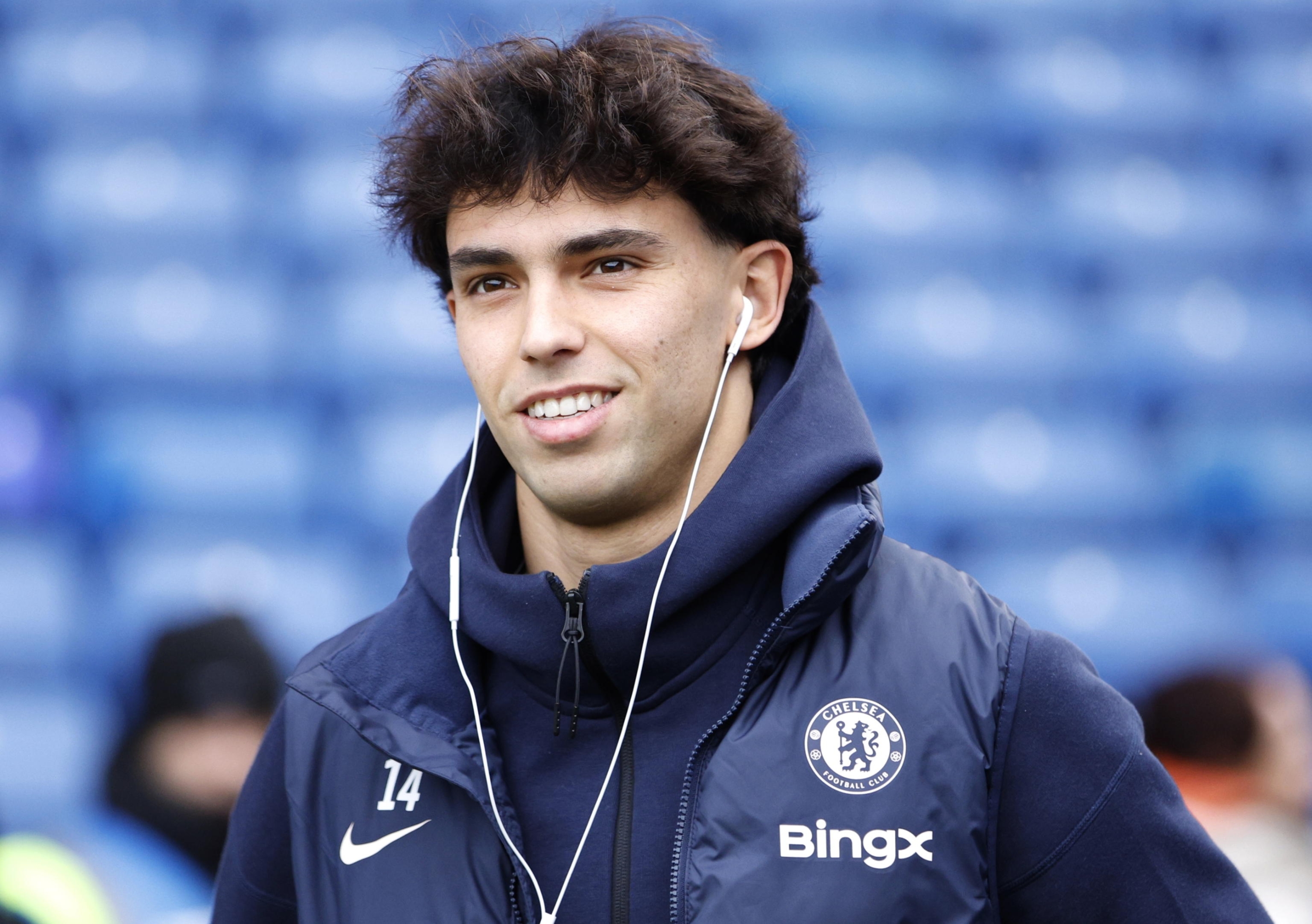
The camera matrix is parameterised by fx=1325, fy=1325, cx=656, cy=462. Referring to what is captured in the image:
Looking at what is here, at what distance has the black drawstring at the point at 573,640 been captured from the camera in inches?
58.6

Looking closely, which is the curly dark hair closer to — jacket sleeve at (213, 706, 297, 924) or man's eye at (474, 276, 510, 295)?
man's eye at (474, 276, 510, 295)

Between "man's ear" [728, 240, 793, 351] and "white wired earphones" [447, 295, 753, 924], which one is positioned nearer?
"white wired earphones" [447, 295, 753, 924]

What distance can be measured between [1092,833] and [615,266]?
0.81m

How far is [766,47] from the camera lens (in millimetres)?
5758

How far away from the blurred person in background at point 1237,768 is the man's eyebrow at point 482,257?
1.69 metres

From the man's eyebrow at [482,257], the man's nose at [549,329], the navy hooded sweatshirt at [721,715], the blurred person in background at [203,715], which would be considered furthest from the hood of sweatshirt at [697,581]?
the blurred person in background at [203,715]

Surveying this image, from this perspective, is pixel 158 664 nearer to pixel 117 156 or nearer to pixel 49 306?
pixel 49 306

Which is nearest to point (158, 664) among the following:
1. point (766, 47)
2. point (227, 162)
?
point (227, 162)

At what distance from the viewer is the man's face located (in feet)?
4.99

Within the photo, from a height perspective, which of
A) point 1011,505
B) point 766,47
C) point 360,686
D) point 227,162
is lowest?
point 1011,505

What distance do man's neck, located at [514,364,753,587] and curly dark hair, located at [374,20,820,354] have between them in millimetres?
158

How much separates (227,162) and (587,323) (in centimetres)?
433

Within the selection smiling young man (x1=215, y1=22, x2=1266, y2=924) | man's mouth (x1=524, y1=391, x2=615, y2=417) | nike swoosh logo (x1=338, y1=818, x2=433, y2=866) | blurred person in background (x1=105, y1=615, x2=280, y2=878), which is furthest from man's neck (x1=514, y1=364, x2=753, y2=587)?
blurred person in background (x1=105, y1=615, x2=280, y2=878)

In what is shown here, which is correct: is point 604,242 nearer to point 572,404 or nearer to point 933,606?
point 572,404
